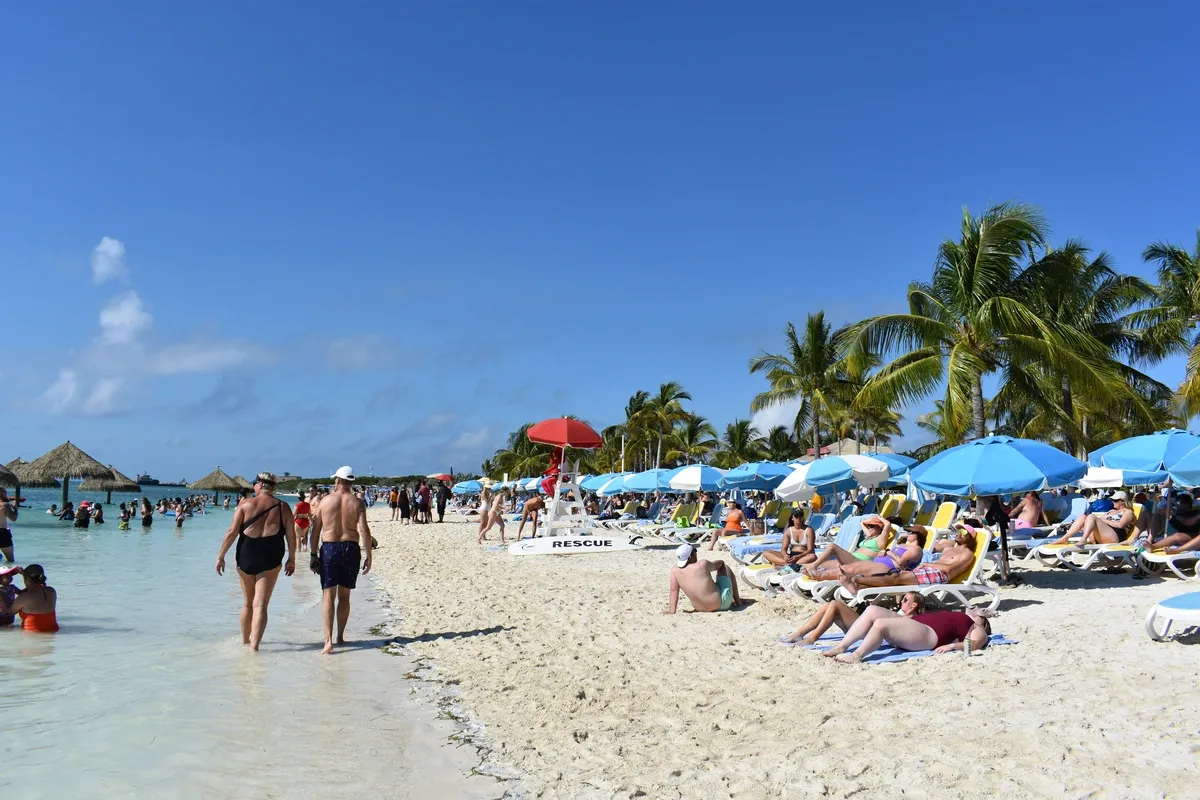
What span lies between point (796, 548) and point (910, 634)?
4.02 metres

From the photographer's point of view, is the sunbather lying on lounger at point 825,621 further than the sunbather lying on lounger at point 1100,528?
No

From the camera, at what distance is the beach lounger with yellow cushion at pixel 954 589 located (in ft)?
21.7

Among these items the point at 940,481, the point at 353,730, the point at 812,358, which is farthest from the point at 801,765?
the point at 812,358

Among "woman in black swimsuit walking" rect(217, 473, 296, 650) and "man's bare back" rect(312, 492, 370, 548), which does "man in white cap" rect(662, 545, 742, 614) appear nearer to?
"man's bare back" rect(312, 492, 370, 548)

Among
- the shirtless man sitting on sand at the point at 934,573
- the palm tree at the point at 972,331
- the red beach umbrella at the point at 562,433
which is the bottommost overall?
the shirtless man sitting on sand at the point at 934,573

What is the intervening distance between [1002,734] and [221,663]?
18.0ft

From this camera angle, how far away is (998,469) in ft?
27.1

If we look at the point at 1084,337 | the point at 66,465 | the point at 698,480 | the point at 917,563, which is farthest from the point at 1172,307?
the point at 66,465

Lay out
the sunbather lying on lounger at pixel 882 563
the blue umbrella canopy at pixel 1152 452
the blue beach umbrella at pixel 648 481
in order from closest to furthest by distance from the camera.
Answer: the sunbather lying on lounger at pixel 882 563 → the blue umbrella canopy at pixel 1152 452 → the blue beach umbrella at pixel 648 481

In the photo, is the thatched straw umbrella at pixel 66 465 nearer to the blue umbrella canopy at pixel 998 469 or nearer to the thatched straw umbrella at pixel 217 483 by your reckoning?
the thatched straw umbrella at pixel 217 483

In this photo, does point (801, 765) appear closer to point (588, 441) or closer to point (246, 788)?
point (246, 788)

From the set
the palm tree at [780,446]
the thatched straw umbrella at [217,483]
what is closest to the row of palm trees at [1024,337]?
the palm tree at [780,446]

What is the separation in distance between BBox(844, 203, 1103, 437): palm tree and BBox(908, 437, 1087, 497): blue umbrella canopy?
23.7 ft

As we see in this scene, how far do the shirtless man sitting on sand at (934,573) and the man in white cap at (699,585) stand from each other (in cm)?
139
